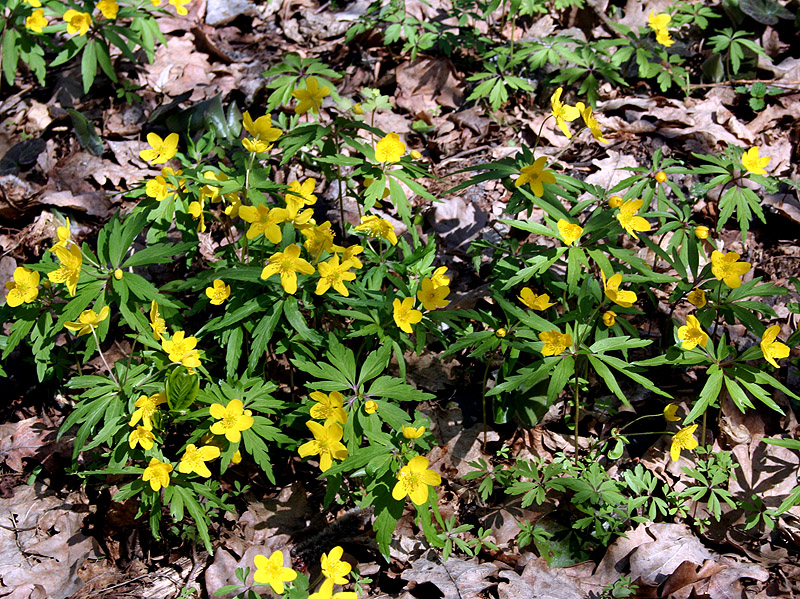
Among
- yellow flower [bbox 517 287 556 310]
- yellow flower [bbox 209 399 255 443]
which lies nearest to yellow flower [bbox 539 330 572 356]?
yellow flower [bbox 517 287 556 310]

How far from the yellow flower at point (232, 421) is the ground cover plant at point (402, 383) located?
0.01 metres

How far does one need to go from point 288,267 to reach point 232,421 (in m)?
0.69

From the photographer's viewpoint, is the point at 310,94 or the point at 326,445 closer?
the point at 326,445

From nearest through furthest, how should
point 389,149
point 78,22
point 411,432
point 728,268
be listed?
1. point 411,432
2. point 728,268
3. point 389,149
4. point 78,22

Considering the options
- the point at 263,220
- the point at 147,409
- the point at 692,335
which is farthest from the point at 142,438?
the point at 692,335

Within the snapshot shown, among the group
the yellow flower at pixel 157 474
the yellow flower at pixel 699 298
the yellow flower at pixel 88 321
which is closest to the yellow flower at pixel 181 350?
the yellow flower at pixel 88 321

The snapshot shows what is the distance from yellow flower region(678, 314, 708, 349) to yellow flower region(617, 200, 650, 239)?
45cm

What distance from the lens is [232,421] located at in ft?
8.37

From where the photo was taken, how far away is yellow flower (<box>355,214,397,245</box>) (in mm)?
2904

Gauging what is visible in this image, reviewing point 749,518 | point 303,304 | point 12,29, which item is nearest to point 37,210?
point 12,29

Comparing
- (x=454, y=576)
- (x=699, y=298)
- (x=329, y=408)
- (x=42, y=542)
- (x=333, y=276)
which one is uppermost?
(x=333, y=276)

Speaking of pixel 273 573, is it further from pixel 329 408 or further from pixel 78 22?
pixel 78 22

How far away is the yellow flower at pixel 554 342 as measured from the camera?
2.52 meters

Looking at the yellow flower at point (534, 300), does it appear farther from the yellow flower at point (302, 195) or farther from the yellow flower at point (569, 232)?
the yellow flower at point (302, 195)
